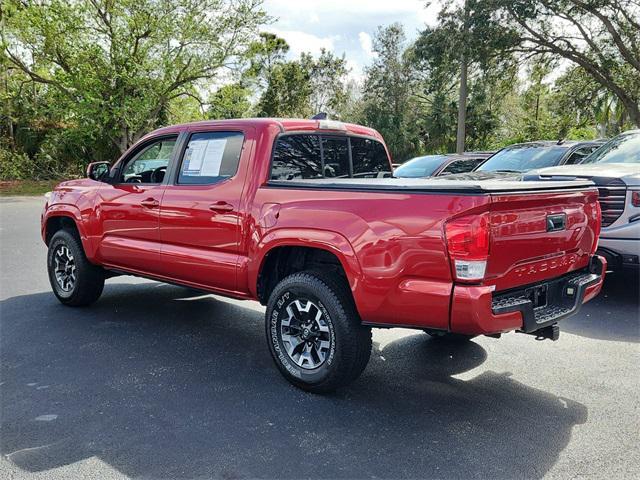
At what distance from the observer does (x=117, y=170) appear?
552 cm

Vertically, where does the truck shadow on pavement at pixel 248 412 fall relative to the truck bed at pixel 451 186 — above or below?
below

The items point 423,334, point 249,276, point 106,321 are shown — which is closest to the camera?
point 249,276

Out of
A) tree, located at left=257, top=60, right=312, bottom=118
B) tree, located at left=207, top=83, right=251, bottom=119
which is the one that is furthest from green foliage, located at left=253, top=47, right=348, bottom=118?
tree, located at left=207, top=83, right=251, bottom=119

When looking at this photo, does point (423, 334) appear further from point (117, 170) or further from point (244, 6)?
point (244, 6)

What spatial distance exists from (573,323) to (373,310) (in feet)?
9.90

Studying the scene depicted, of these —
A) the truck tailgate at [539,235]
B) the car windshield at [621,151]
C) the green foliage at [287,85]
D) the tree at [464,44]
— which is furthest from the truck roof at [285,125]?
the green foliage at [287,85]

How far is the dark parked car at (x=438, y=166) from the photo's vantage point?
1123cm

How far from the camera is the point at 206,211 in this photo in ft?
14.8

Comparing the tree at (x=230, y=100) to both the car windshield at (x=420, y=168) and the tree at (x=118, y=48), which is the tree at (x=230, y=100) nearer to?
the tree at (x=118, y=48)

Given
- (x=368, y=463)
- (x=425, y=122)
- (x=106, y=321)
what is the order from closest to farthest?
(x=368, y=463)
(x=106, y=321)
(x=425, y=122)

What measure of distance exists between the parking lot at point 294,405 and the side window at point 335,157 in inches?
62.0

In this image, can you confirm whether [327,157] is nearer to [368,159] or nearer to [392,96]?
[368,159]

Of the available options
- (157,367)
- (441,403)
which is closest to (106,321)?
(157,367)

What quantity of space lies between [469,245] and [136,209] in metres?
3.29
